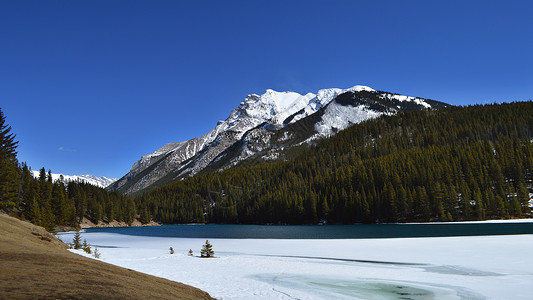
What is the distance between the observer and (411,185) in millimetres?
115750

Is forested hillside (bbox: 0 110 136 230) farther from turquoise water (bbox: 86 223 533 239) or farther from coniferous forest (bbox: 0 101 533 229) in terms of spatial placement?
turquoise water (bbox: 86 223 533 239)

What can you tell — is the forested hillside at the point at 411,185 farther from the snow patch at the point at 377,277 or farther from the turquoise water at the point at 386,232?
the snow patch at the point at 377,277

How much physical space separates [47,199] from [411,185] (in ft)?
392

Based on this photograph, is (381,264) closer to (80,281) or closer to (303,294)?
(303,294)

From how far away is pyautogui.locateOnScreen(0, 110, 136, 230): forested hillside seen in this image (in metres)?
55.9

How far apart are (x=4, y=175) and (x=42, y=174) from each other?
80760mm

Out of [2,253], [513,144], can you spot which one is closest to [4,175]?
[2,253]

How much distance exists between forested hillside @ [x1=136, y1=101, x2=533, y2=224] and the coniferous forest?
348 mm

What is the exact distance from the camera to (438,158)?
420ft

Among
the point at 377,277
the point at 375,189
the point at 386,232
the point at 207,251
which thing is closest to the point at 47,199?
the point at 207,251

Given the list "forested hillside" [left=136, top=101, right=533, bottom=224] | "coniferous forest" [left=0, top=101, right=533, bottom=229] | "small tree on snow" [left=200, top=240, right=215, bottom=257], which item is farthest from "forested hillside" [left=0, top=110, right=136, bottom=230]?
"small tree on snow" [left=200, top=240, right=215, bottom=257]

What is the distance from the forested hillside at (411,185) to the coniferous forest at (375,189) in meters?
0.35

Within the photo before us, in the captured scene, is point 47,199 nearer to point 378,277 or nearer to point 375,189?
point 378,277

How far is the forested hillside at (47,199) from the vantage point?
5591cm
